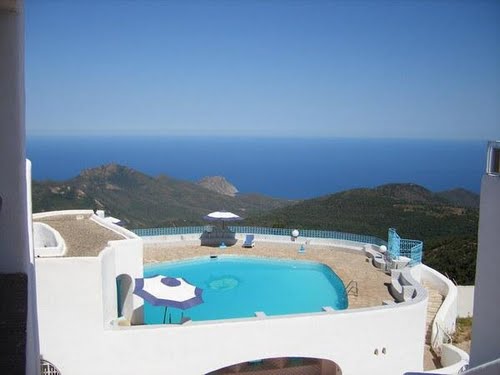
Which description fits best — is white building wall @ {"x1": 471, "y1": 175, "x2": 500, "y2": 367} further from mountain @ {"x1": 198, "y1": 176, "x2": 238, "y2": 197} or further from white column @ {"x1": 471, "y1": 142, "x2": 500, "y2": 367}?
mountain @ {"x1": 198, "y1": 176, "x2": 238, "y2": 197}

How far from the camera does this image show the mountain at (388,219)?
A: 80.5 feet

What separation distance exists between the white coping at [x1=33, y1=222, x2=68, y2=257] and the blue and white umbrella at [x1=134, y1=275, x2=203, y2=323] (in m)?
1.98

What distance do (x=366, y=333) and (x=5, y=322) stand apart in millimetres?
9938

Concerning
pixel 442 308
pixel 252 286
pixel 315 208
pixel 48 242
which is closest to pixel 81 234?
pixel 48 242

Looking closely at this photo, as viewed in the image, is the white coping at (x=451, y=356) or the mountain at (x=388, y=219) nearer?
the white coping at (x=451, y=356)

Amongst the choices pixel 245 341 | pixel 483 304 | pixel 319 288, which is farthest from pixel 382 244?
pixel 483 304

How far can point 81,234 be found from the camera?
1241 centimetres

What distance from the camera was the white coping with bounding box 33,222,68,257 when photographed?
998cm

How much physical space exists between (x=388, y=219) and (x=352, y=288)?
857 inches

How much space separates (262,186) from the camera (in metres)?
182

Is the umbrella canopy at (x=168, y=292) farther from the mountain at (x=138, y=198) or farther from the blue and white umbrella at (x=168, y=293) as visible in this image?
the mountain at (x=138, y=198)

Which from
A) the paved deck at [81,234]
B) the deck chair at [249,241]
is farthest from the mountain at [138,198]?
the paved deck at [81,234]

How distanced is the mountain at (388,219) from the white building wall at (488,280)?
18674mm

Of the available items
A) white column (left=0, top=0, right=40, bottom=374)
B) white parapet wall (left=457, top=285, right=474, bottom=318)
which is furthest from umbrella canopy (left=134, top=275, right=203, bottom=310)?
white parapet wall (left=457, top=285, right=474, bottom=318)
